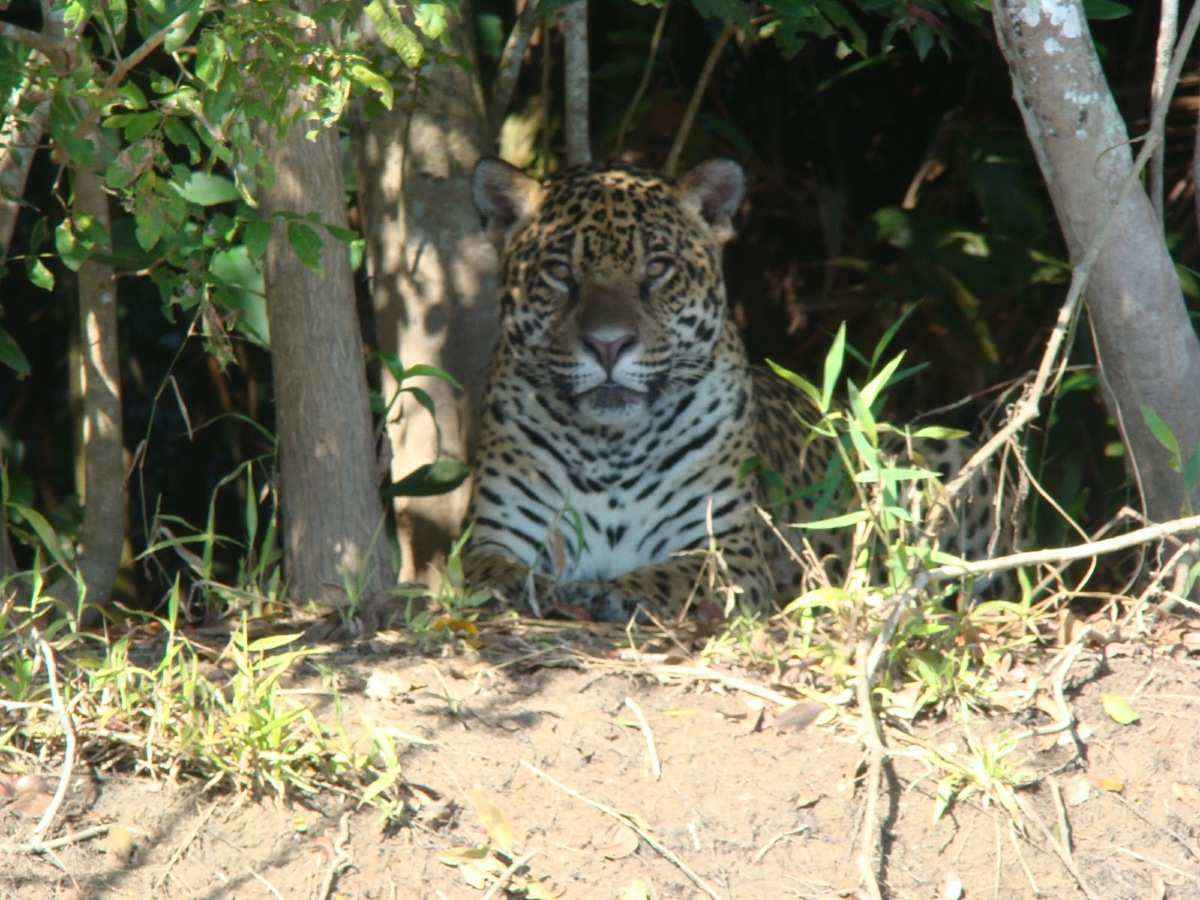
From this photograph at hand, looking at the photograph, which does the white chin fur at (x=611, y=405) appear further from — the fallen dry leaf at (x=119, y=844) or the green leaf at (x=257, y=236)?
the fallen dry leaf at (x=119, y=844)

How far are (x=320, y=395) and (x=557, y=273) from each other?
1.45 metres

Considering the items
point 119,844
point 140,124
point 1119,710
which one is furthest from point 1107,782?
point 140,124

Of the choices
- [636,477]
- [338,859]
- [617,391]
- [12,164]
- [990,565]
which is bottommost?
[338,859]

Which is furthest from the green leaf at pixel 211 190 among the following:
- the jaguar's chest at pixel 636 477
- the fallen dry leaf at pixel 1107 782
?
the fallen dry leaf at pixel 1107 782

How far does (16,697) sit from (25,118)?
1.55 m

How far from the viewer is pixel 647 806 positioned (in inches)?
151

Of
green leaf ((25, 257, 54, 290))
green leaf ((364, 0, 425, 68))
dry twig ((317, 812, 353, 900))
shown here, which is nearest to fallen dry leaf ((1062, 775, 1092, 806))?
dry twig ((317, 812, 353, 900))

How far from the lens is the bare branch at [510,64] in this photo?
609cm

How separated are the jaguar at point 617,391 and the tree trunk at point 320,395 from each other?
997 millimetres

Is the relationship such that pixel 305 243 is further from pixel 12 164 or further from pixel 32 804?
pixel 32 804

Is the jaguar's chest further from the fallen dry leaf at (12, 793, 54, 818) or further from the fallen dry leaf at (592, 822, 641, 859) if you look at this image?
the fallen dry leaf at (12, 793, 54, 818)

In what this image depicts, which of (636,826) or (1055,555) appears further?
(1055,555)

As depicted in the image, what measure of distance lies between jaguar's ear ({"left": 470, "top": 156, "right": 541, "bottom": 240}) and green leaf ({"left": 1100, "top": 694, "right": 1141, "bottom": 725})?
289 centimetres

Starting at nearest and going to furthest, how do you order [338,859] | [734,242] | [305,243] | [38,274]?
[338,859] → [305,243] → [38,274] → [734,242]
